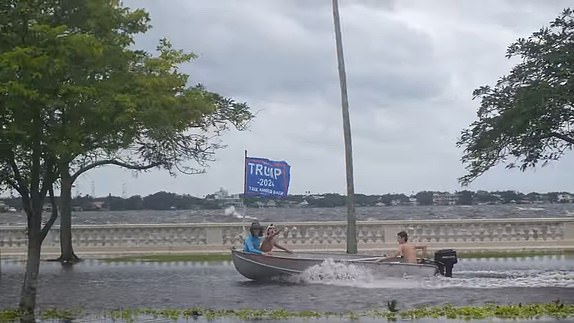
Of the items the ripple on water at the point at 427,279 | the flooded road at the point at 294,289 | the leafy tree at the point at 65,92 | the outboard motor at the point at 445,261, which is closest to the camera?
the leafy tree at the point at 65,92

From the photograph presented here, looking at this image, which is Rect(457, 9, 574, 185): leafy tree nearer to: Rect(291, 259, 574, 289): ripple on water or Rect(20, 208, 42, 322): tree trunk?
Rect(291, 259, 574, 289): ripple on water

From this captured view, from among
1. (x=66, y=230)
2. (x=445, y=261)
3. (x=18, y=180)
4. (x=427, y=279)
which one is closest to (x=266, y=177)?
(x=445, y=261)

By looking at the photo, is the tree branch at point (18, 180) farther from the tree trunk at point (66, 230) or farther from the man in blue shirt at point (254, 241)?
the tree trunk at point (66, 230)

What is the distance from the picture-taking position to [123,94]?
571 inches

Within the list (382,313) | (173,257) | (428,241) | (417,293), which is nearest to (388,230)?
(428,241)

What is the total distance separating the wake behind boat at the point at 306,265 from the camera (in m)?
22.7

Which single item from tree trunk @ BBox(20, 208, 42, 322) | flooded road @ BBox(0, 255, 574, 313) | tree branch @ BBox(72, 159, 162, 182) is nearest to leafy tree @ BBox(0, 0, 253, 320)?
tree trunk @ BBox(20, 208, 42, 322)

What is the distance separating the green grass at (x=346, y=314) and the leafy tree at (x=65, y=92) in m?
1.66

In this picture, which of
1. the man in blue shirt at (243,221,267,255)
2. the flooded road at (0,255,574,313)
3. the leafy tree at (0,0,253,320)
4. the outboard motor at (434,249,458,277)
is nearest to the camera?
the leafy tree at (0,0,253,320)

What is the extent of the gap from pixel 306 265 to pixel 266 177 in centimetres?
379

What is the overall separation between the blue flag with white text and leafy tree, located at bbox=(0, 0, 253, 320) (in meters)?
10.3

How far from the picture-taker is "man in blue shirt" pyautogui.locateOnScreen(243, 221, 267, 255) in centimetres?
2530

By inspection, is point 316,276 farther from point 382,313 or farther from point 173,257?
point 173,257

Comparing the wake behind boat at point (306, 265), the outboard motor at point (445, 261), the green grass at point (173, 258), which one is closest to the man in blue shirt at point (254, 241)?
the wake behind boat at point (306, 265)
